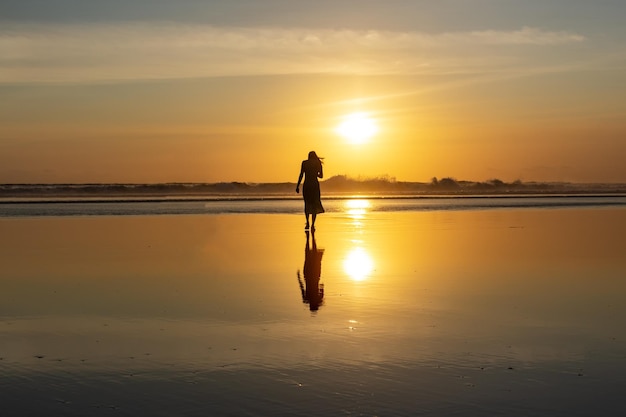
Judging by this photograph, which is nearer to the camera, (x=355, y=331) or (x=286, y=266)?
(x=355, y=331)

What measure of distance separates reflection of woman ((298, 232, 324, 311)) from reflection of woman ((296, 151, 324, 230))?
7.51 m

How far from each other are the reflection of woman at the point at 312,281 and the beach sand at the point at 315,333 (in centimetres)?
9

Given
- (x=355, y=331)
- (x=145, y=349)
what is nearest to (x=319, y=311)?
(x=355, y=331)

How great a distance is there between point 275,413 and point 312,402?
34 centimetres

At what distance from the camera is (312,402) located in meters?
5.43

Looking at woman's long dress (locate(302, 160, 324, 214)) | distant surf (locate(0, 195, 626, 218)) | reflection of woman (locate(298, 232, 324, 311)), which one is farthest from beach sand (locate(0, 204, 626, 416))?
distant surf (locate(0, 195, 626, 218))

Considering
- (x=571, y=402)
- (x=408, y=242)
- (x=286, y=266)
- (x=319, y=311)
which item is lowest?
(x=571, y=402)

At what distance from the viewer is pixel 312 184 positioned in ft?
80.3

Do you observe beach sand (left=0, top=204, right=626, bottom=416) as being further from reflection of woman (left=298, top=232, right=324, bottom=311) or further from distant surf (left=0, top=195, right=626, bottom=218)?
distant surf (left=0, top=195, right=626, bottom=218)

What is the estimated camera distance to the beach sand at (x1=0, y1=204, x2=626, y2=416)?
5523mm

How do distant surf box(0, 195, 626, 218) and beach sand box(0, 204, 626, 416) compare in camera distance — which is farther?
distant surf box(0, 195, 626, 218)

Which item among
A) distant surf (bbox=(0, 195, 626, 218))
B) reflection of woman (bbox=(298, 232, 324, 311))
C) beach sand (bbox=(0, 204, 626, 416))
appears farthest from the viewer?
distant surf (bbox=(0, 195, 626, 218))

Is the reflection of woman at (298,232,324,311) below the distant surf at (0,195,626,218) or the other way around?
below

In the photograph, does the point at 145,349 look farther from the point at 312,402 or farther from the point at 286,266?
the point at 286,266
